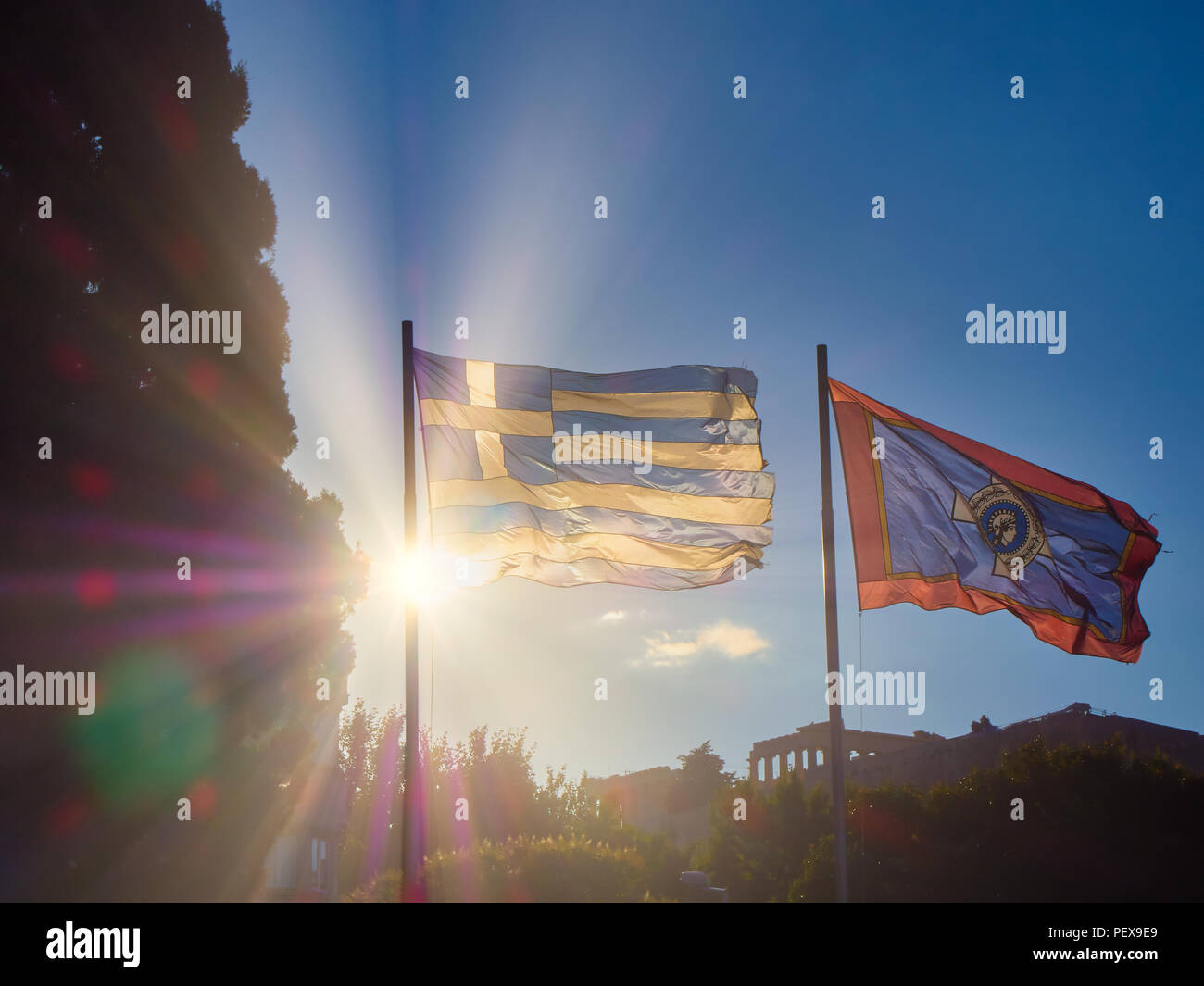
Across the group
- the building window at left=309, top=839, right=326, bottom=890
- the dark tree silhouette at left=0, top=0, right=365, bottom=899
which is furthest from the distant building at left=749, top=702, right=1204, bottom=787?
the dark tree silhouette at left=0, top=0, right=365, bottom=899

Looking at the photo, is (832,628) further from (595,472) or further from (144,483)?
(144,483)

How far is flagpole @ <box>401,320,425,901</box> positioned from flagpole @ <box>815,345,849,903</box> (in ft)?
14.3

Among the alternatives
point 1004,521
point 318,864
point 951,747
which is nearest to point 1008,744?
point 951,747

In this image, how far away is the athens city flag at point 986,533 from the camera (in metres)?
13.7

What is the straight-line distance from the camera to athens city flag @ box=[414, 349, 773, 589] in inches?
503

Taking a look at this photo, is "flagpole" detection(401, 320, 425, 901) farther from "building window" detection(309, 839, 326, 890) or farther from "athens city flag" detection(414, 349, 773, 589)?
"building window" detection(309, 839, 326, 890)

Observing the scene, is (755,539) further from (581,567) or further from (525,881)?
(525,881)

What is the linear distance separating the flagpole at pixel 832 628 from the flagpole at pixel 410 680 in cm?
437

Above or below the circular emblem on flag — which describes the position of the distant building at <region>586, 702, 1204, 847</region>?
below

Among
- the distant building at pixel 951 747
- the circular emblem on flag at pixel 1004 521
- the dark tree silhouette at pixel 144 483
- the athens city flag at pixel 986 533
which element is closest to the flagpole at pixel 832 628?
the athens city flag at pixel 986 533

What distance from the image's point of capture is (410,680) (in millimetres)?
10523

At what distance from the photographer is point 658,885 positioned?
82.2 feet

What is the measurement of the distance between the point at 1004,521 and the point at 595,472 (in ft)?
18.5

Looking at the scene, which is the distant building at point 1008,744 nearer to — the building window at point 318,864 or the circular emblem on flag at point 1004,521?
the building window at point 318,864
